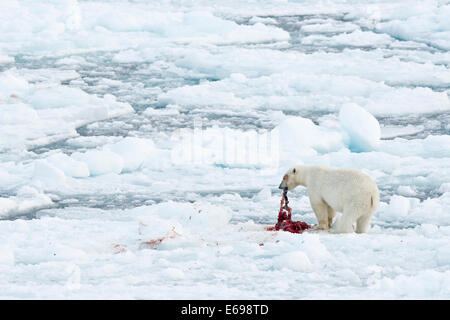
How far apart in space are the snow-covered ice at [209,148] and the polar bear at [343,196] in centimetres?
16

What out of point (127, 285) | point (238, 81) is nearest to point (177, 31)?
point (238, 81)

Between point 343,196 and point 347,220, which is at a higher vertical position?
point 343,196

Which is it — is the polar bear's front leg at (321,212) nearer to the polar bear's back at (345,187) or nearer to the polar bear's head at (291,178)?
the polar bear's back at (345,187)

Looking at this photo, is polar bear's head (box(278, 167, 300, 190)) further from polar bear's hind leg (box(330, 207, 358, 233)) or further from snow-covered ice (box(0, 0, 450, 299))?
polar bear's hind leg (box(330, 207, 358, 233))

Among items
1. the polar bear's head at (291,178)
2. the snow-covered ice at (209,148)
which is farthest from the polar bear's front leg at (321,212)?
the polar bear's head at (291,178)

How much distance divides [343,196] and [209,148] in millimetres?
3519

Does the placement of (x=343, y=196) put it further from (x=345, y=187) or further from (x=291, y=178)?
(x=291, y=178)

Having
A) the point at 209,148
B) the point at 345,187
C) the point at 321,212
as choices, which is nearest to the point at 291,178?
the point at 321,212

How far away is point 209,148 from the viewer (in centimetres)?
816

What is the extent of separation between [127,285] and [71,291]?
0.95 ft

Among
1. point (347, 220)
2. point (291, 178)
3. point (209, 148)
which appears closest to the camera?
point (347, 220)

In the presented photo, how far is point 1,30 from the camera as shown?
1692 cm

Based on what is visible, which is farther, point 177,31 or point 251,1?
point 251,1
